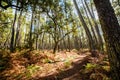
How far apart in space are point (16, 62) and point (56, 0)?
27.5 ft

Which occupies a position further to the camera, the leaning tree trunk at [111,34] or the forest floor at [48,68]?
the forest floor at [48,68]

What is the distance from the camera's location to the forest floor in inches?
250

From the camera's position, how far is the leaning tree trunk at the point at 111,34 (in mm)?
4771

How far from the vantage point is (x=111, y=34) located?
4.82 meters

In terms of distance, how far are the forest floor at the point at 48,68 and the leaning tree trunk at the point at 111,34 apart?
1.99 ft

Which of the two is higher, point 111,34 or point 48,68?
point 111,34

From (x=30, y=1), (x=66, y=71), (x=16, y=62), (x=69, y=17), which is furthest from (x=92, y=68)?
(x=69, y=17)

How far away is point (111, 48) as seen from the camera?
4.86m

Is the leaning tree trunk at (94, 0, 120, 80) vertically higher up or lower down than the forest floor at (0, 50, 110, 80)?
higher up

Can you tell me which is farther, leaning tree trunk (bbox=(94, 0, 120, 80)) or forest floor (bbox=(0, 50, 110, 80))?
forest floor (bbox=(0, 50, 110, 80))

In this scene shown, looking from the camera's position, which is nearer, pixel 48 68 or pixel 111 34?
pixel 111 34

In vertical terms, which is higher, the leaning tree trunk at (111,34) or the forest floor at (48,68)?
the leaning tree trunk at (111,34)

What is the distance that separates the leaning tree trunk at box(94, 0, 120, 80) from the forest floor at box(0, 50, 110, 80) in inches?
23.9

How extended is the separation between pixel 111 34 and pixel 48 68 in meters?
5.01
